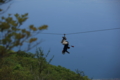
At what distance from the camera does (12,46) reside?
2.94 metres

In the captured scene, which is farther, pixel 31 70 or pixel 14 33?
pixel 31 70

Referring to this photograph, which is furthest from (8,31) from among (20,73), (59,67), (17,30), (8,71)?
(59,67)

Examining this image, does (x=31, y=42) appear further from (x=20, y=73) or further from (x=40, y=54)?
(x=20, y=73)

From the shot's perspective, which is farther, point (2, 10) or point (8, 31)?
point (2, 10)

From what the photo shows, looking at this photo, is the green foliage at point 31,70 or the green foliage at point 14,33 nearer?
the green foliage at point 14,33

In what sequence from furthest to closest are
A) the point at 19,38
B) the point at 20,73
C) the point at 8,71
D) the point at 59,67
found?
the point at 59,67 < the point at 20,73 < the point at 8,71 < the point at 19,38

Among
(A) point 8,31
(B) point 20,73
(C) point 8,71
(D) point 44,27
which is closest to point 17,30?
(A) point 8,31

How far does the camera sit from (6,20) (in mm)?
3016

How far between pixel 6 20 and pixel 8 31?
0.16 meters

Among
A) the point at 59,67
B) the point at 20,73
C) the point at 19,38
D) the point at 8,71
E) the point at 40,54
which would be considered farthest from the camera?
the point at 59,67

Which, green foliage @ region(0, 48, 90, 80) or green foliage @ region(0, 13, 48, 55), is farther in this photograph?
green foliage @ region(0, 48, 90, 80)

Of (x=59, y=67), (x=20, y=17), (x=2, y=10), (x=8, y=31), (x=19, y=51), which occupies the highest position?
(x=59, y=67)

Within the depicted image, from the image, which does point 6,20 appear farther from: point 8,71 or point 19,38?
point 8,71

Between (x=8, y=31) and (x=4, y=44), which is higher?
(x=8, y=31)
